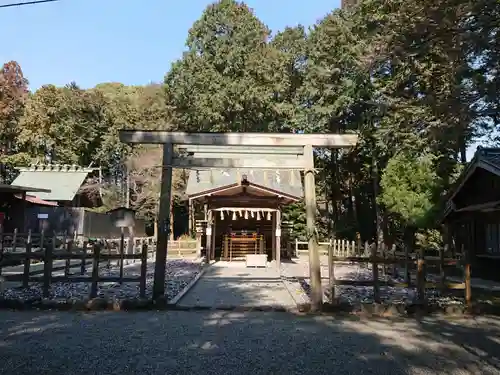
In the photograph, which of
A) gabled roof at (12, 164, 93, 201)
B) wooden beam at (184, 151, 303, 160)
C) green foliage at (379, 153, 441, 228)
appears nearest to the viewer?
wooden beam at (184, 151, 303, 160)

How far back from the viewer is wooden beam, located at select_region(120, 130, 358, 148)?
8.95 m

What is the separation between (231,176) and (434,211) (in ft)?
29.2

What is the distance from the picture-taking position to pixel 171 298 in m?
9.55

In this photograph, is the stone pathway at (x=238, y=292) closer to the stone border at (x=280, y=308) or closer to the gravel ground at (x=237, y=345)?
the stone border at (x=280, y=308)

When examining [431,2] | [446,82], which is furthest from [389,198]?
[431,2]

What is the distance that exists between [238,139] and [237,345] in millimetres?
4488

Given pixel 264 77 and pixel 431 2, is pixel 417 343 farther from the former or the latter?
pixel 264 77

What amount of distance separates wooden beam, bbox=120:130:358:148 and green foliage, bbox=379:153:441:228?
427 inches

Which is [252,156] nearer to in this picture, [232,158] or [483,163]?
[232,158]

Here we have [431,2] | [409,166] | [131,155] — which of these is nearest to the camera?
[431,2]

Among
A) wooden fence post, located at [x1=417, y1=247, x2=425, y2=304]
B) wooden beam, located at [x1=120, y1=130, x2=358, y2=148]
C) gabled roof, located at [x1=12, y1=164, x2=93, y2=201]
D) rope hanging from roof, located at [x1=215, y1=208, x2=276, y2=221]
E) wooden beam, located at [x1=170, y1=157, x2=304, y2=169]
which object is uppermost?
gabled roof, located at [x1=12, y1=164, x2=93, y2=201]

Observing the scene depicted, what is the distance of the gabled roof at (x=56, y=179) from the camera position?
31797 millimetres

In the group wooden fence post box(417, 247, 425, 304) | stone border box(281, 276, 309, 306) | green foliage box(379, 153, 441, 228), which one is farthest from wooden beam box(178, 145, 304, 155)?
green foliage box(379, 153, 441, 228)

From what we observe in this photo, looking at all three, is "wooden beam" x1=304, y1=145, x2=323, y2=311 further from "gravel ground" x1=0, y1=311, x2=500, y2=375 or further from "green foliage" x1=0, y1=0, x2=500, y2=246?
"green foliage" x1=0, y1=0, x2=500, y2=246
